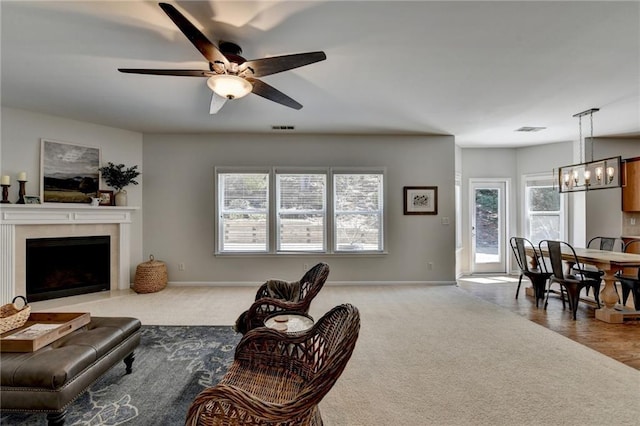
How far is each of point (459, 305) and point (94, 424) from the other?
4.13 meters

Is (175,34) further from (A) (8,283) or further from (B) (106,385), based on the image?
(A) (8,283)

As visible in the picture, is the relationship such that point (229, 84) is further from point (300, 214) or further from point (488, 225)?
point (488, 225)

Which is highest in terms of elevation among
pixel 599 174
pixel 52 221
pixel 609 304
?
pixel 599 174

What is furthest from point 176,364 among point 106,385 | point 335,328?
point 335,328

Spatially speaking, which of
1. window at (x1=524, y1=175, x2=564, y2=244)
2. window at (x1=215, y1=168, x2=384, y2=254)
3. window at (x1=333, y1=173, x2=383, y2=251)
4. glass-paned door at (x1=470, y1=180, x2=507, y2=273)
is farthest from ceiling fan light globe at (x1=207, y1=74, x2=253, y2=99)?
window at (x1=524, y1=175, x2=564, y2=244)

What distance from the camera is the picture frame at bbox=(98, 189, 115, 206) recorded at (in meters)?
4.85

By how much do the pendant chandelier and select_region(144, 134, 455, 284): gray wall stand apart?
1.65 m

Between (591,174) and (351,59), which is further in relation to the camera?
(591,174)

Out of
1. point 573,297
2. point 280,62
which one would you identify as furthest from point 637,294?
point 280,62

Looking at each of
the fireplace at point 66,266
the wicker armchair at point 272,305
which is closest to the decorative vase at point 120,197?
the fireplace at point 66,266

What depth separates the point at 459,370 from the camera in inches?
96.6

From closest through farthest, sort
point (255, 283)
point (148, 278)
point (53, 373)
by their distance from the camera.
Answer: point (53, 373)
point (148, 278)
point (255, 283)

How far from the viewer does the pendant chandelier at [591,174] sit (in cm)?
381

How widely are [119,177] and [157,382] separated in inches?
149
